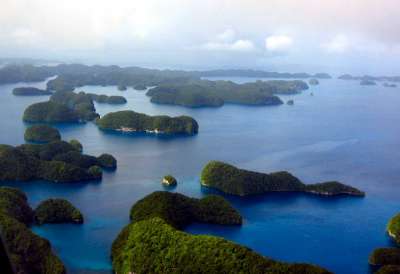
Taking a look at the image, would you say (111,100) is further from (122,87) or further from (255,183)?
(255,183)

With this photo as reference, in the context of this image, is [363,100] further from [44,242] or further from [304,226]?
[44,242]

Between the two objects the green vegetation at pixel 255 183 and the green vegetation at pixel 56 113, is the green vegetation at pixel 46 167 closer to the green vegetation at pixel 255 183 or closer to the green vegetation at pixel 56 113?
the green vegetation at pixel 255 183

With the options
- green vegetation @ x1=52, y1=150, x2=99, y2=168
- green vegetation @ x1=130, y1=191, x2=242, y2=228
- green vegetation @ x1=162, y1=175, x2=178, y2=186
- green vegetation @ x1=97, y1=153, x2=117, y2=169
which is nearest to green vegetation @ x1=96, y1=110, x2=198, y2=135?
green vegetation @ x1=97, y1=153, x2=117, y2=169

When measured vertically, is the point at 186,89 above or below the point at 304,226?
above

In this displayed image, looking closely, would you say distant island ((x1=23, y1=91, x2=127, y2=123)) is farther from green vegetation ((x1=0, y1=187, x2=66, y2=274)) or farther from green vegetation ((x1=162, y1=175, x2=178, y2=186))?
green vegetation ((x1=0, y1=187, x2=66, y2=274))

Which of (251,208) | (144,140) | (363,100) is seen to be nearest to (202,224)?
(251,208)

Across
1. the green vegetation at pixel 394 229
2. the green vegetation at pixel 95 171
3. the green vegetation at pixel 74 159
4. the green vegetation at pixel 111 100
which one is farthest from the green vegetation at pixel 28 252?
the green vegetation at pixel 111 100
